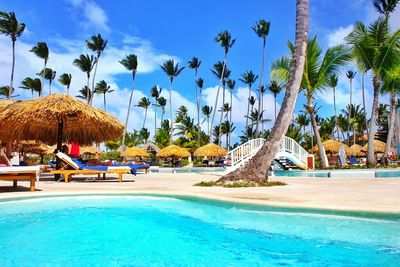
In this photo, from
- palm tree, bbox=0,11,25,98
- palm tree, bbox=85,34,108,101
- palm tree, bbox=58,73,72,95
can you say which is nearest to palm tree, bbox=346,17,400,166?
palm tree, bbox=0,11,25,98

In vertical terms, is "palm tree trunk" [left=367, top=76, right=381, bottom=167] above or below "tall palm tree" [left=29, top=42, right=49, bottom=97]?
below

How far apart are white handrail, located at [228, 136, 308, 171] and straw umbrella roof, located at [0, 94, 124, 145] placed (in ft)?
15.1

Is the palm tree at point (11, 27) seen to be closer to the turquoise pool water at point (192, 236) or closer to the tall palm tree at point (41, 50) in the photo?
the tall palm tree at point (41, 50)

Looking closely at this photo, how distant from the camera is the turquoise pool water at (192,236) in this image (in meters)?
3.53

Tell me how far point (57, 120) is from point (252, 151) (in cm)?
788

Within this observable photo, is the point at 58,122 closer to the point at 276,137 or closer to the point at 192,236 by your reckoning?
the point at 276,137

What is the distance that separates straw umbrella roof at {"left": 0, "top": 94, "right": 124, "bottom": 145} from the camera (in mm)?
11195

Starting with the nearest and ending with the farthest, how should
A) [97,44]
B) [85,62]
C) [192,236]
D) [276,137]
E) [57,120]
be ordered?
[192,236] → [276,137] → [57,120] → [97,44] → [85,62]

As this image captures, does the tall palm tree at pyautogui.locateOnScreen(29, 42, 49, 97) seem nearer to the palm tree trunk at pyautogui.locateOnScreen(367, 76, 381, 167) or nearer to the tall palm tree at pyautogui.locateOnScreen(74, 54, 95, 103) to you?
the tall palm tree at pyautogui.locateOnScreen(74, 54, 95, 103)

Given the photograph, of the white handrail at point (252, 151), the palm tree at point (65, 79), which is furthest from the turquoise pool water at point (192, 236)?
the palm tree at point (65, 79)

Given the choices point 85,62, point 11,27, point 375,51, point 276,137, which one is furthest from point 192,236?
point 85,62

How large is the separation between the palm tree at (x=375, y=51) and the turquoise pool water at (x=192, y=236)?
14172mm

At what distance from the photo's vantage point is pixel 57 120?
43.2 ft

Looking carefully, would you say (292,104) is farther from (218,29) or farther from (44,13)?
A: (218,29)
